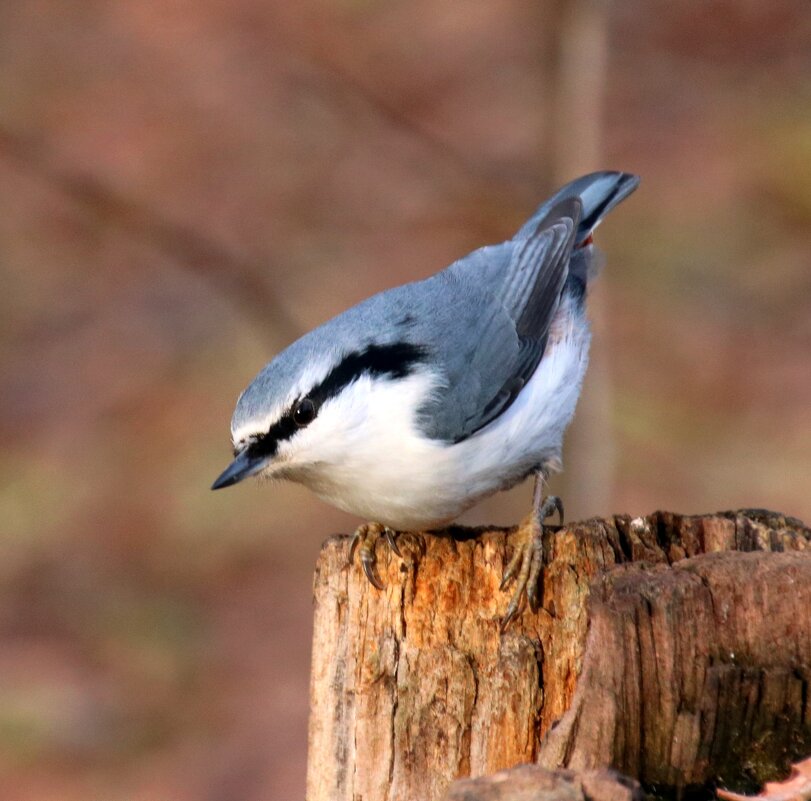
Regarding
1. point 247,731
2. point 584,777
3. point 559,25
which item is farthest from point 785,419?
point 584,777

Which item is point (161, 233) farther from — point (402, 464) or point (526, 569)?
point (526, 569)

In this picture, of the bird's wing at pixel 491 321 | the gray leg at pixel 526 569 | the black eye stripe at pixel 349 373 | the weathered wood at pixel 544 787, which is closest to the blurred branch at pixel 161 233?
the bird's wing at pixel 491 321

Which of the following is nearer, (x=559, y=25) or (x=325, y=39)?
(x=559, y=25)

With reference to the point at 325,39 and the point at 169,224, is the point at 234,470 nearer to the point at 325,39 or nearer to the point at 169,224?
the point at 169,224

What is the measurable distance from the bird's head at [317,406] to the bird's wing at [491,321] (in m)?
0.10

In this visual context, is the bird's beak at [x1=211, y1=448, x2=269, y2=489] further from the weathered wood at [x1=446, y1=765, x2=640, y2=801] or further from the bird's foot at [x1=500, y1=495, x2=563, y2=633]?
the weathered wood at [x1=446, y1=765, x2=640, y2=801]

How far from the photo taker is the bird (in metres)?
3.12

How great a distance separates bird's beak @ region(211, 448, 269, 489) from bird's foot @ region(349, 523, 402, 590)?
0.93 feet

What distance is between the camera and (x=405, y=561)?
9.63ft

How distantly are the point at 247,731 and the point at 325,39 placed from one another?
12.2ft

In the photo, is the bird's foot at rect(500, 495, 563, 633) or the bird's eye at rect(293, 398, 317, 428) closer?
the bird's foot at rect(500, 495, 563, 633)

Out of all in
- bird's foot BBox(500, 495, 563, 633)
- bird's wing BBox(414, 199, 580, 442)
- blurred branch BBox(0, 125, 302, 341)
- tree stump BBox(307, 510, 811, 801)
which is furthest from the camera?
blurred branch BBox(0, 125, 302, 341)

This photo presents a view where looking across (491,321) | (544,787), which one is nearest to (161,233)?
(491,321)

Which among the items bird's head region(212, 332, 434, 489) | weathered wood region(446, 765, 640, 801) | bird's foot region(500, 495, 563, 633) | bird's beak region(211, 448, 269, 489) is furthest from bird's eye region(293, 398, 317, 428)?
weathered wood region(446, 765, 640, 801)
